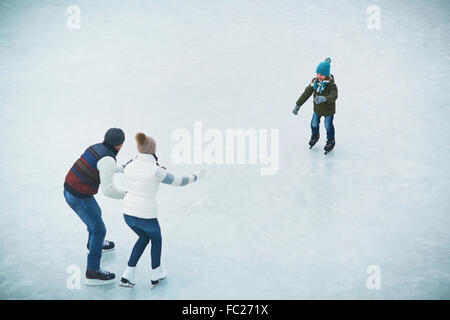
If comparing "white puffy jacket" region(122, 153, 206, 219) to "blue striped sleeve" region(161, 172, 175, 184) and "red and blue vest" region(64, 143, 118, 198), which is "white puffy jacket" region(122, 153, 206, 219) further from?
"red and blue vest" region(64, 143, 118, 198)

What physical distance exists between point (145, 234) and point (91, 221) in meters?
0.55

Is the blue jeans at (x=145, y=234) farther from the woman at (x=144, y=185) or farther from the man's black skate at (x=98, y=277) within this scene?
the man's black skate at (x=98, y=277)

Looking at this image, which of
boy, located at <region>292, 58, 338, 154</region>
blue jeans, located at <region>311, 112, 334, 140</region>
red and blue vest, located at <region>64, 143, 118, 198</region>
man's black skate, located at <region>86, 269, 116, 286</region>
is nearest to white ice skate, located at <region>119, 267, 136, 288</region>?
man's black skate, located at <region>86, 269, 116, 286</region>

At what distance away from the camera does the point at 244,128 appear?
7598 millimetres

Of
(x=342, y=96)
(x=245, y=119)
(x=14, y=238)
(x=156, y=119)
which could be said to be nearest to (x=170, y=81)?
(x=156, y=119)

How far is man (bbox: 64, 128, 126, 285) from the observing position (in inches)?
172

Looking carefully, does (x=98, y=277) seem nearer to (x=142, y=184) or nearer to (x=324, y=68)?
(x=142, y=184)

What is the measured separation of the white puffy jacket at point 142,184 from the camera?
4301 mm

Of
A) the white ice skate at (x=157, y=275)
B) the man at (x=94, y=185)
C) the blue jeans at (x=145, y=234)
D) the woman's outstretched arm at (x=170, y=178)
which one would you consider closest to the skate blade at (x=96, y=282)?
the man at (x=94, y=185)

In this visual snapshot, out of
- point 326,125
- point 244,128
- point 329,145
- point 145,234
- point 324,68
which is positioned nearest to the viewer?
point 145,234

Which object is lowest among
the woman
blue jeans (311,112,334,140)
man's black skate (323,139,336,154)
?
the woman

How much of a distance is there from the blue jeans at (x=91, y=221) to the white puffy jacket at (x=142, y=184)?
45 cm

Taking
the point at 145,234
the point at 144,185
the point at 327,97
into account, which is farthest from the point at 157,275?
the point at 327,97

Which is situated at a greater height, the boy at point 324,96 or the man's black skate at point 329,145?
the boy at point 324,96
